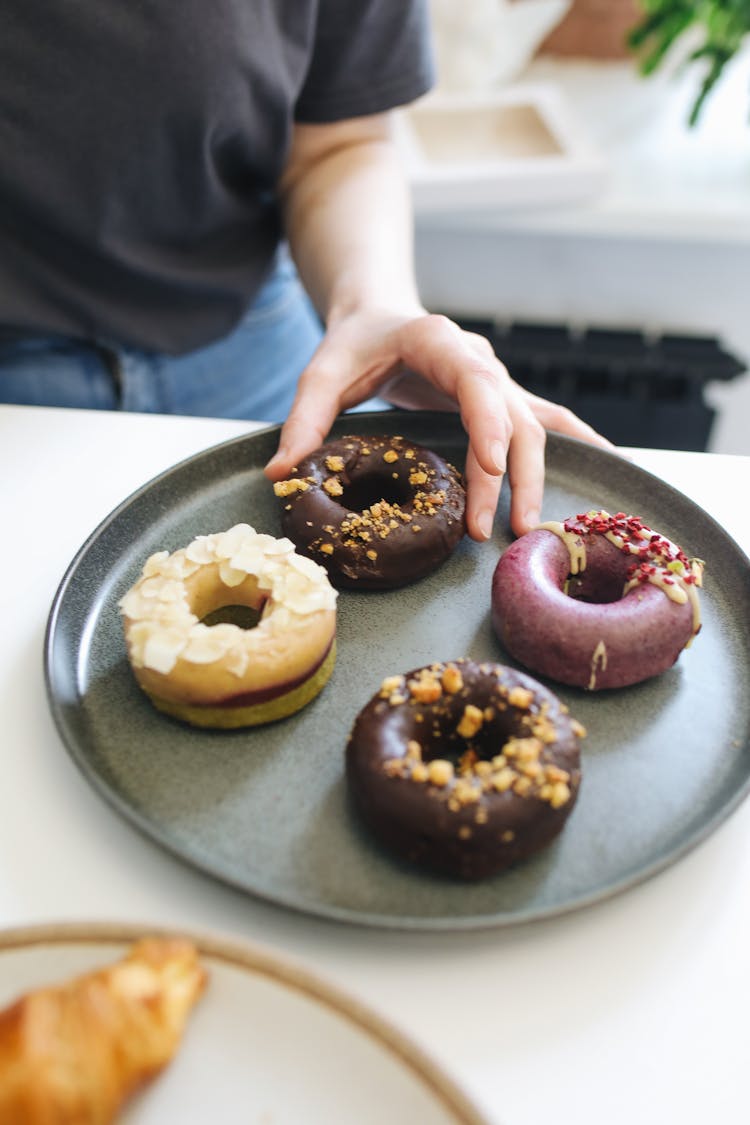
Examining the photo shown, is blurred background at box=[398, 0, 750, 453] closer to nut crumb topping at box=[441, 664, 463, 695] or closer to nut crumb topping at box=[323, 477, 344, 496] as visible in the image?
nut crumb topping at box=[323, 477, 344, 496]

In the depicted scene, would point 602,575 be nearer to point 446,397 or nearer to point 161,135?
point 446,397

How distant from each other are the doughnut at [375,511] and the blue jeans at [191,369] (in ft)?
1.25

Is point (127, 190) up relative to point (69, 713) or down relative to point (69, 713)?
up

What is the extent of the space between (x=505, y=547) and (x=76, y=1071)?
A: 715 millimetres

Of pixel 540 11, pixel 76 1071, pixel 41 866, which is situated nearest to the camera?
pixel 76 1071

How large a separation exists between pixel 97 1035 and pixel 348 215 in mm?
1182

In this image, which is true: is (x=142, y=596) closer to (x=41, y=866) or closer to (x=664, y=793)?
(x=41, y=866)

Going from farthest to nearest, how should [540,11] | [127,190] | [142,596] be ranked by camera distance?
[540,11] < [127,190] < [142,596]

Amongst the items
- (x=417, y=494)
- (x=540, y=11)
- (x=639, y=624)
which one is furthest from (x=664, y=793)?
(x=540, y=11)

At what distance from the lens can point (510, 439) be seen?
3.51ft

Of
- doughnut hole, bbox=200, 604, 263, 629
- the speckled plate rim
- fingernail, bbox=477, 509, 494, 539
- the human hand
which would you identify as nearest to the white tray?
the human hand

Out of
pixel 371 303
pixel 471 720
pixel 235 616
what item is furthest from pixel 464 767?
pixel 371 303

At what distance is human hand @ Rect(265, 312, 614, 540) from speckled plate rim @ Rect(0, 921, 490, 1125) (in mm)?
597

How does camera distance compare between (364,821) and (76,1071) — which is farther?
(364,821)
